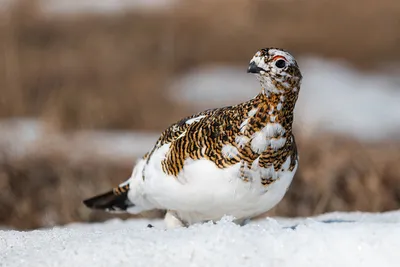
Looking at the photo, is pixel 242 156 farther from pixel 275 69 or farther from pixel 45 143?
pixel 45 143

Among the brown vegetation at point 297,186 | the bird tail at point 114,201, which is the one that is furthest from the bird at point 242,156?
the brown vegetation at point 297,186

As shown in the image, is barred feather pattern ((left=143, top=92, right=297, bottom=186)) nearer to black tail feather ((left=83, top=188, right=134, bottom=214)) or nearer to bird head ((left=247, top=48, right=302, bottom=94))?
bird head ((left=247, top=48, right=302, bottom=94))

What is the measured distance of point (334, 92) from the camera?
13961 mm

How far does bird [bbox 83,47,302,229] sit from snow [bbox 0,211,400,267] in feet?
1.25

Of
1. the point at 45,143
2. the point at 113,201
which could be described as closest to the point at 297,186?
the point at 113,201

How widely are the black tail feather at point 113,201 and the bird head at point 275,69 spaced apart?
100cm

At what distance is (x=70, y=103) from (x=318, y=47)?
296 inches

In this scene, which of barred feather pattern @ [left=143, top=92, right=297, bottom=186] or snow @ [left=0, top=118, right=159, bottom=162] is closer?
barred feather pattern @ [left=143, top=92, right=297, bottom=186]

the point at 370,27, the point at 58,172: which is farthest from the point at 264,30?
the point at 58,172

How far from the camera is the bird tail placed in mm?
3807

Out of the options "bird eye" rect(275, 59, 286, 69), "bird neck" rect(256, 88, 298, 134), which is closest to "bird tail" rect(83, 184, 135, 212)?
"bird neck" rect(256, 88, 298, 134)

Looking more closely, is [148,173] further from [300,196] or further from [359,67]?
[359,67]

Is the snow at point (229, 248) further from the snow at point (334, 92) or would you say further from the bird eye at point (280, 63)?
the snow at point (334, 92)

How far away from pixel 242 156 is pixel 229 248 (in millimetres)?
623
